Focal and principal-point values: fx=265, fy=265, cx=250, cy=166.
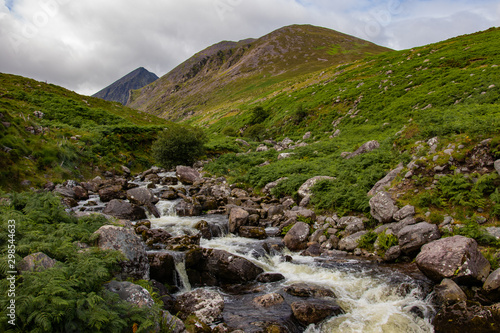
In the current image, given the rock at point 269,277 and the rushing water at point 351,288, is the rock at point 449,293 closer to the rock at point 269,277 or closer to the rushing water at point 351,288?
the rushing water at point 351,288

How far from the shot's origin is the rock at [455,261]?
8641 millimetres

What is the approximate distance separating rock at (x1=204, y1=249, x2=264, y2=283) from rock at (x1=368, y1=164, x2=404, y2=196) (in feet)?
27.5

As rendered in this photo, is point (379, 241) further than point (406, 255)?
Yes

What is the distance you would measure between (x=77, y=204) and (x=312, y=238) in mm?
16086

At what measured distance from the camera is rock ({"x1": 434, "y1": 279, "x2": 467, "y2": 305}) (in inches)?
324

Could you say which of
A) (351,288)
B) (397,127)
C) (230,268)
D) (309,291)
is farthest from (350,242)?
(397,127)

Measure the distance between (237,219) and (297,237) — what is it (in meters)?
4.08

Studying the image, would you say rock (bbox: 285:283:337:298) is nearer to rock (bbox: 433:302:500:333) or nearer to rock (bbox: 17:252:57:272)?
rock (bbox: 433:302:500:333)

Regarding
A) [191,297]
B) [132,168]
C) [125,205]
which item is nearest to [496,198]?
[191,297]

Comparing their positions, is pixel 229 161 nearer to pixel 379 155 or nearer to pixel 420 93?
pixel 379 155

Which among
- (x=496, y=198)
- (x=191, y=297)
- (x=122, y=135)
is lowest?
(x=191, y=297)

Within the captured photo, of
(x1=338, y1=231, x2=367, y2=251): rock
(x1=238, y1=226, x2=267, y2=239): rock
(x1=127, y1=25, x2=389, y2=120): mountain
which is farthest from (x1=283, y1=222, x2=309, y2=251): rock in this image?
(x1=127, y1=25, x2=389, y2=120): mountain

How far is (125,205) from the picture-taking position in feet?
56.7

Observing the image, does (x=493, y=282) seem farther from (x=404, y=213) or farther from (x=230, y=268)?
(x=230, y=268)
